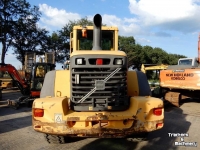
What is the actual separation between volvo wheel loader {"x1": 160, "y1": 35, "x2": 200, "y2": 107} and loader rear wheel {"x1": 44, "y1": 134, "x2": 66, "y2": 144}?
21.5 feet

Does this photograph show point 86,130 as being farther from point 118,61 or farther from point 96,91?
point 118,61

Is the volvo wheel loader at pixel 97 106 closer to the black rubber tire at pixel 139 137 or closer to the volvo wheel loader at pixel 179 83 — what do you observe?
the black rubber tire at pixel 139 137

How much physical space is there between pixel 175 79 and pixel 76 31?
6137 mm

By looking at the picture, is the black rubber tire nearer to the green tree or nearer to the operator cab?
the operator cab

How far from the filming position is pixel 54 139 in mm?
4859

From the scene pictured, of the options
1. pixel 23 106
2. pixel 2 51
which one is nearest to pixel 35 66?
pixel 23 106

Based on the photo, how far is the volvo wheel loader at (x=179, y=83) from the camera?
31.6 feet

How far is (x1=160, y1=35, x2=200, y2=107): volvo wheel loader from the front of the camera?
9.64 m

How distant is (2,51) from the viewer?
28.4 m

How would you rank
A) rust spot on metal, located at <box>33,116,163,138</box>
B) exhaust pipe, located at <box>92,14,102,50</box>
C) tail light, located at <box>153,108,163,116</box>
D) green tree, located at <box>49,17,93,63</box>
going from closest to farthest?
rust spot on metal, located at <box>33,116,163,138</box>
tail light, located at <box>153,108,163,116</box>
exhaust pipe, located at <box>92,14,102,50</box>
green tree, located at <box>49,17,93,63</box>

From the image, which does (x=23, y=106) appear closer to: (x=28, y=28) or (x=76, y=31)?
(x=76, y=31)

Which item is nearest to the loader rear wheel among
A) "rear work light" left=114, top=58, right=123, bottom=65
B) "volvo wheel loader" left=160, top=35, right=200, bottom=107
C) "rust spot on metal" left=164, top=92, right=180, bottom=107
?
"rear work light" left=114, top=58, right=123, bottom=65

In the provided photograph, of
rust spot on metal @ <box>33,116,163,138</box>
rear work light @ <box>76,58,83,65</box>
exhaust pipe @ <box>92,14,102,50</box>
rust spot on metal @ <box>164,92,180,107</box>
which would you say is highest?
exhaust pipe @ <box>92,14,102,50</box>

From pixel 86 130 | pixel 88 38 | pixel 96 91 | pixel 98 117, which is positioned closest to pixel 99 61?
pixel 96 91
